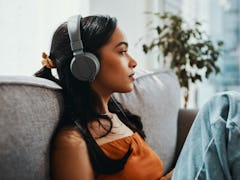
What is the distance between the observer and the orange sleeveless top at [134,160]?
42.2 inches

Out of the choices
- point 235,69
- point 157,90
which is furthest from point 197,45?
point 235,69

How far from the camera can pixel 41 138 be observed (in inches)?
36.2

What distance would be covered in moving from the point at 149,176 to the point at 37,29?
0.73 meters

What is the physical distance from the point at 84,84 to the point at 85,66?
4.0 inches

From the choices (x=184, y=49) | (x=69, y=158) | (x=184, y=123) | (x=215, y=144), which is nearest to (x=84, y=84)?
(x=69, y=158)

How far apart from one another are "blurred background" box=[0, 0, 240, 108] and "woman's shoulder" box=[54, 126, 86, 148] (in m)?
0.44

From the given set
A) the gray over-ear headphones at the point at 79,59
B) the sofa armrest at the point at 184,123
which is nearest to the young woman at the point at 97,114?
the gray over-ear headphones at the point at 79,59

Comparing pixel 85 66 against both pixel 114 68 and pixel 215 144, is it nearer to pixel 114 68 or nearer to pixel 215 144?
pixel 114 68

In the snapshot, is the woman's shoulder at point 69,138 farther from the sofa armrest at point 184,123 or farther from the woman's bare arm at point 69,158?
the sofa armrest at point 184,123

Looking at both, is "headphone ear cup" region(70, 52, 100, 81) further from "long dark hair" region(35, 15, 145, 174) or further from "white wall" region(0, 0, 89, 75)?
"white wall" region(0, 0, 89, 75)

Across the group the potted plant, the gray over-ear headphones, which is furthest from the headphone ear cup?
the potted plant

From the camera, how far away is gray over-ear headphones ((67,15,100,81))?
103cm

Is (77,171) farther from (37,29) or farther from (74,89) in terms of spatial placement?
(37,29)

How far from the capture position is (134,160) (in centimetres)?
111
